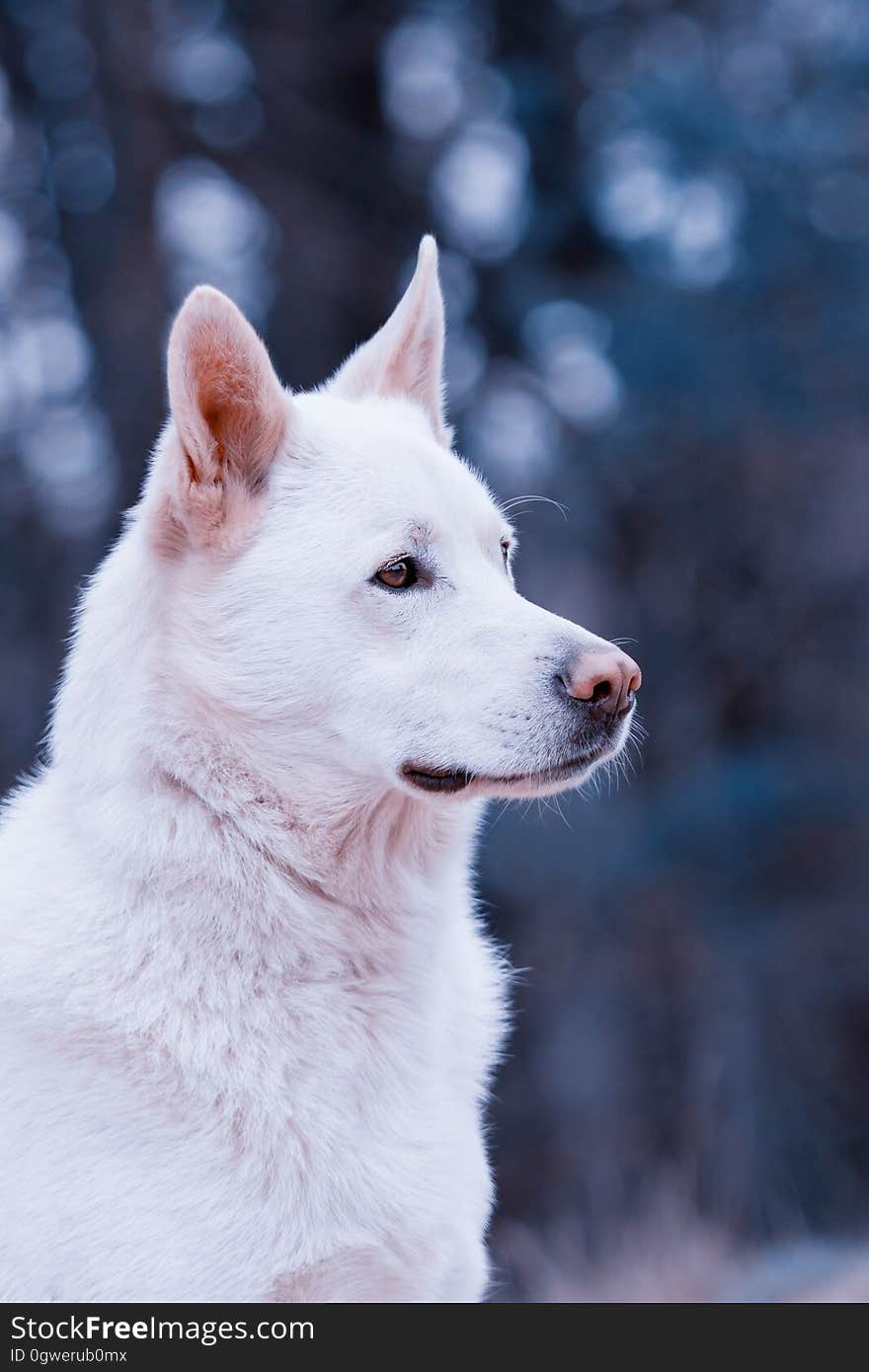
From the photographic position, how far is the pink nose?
2609mm

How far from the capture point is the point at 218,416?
2.82 metres

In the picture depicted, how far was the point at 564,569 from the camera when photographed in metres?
9.46

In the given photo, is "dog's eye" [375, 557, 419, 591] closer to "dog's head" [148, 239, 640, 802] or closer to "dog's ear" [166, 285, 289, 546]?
"dog's head" [148, 239, 640, 802]

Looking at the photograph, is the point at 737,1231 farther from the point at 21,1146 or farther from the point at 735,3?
the point at 735,3

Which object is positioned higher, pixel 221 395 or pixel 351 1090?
pixel 221 395

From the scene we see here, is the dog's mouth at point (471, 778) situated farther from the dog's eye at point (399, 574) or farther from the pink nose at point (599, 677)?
the dog's eye at point (399, 574)

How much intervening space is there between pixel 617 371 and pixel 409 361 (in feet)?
18.1

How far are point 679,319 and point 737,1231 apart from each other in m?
5.16

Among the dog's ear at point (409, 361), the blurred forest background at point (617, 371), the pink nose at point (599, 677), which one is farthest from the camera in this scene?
the blurred forest background at point (617, 371)

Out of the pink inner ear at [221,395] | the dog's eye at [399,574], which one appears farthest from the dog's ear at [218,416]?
the dog's eye at [399,574]

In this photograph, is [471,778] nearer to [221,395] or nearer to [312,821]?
[312,821]

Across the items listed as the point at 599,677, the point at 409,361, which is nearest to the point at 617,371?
the point at 409,361

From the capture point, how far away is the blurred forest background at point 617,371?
8.42 meters

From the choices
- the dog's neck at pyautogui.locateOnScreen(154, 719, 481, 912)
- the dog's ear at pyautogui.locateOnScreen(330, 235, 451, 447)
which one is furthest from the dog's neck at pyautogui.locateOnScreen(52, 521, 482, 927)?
the dog's ear at pyautogui.locateOnScreen(330, 235, 451, 447)
